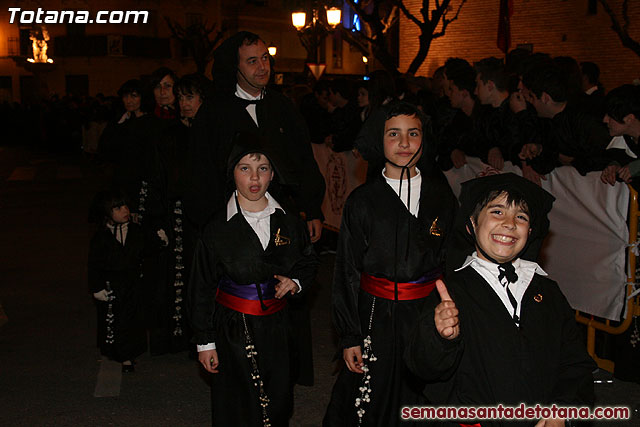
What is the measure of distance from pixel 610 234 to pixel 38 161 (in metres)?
25.1

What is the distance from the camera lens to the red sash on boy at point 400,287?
4383mm

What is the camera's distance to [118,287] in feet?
21.5

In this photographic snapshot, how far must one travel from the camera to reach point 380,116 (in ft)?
14.9

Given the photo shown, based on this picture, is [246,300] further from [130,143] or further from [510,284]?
[130,143]

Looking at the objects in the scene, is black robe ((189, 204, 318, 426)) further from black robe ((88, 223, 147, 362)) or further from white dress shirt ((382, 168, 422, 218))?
black robe ((88, 223, 147, 362))

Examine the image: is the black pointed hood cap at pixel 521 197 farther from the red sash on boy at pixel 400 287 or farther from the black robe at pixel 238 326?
the black robe at pixel 238 326

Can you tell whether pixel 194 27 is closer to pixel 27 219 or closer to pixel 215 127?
pixel 27 219

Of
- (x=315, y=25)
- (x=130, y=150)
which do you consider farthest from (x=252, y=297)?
(x=315, y=25)

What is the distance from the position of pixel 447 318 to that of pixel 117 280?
4.19 meters

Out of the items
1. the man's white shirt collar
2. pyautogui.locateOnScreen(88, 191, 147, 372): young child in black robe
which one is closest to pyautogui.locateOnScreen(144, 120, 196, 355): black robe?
pyautogui.locateOnScreen(88, 191, 147, 372): young child in black robe

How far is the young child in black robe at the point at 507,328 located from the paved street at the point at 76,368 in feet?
8.07

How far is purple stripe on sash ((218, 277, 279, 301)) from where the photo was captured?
4.56m

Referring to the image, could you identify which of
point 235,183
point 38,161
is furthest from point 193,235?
point 38,161

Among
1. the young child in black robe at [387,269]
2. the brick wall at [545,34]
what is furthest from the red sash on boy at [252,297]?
the brick wall at [545,34]
